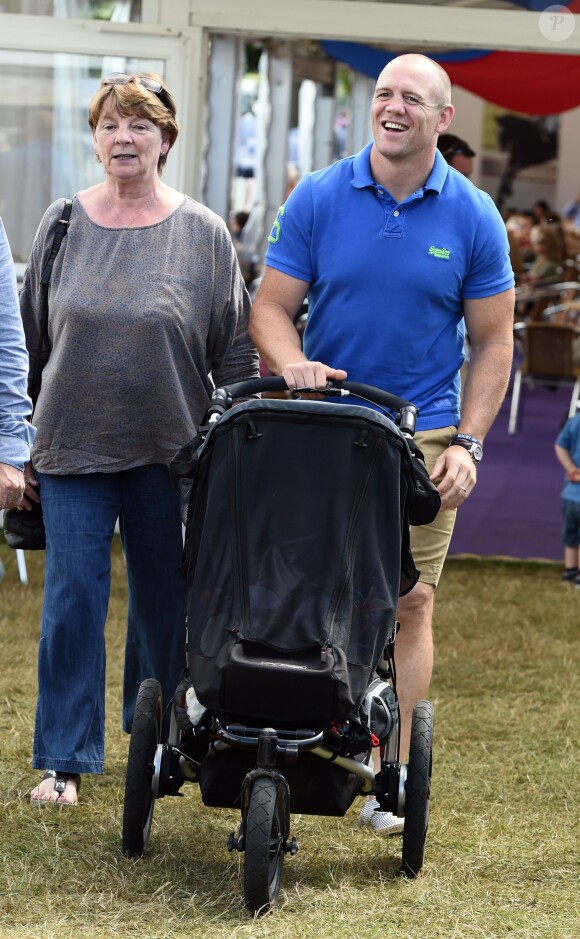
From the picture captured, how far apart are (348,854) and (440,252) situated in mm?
1541

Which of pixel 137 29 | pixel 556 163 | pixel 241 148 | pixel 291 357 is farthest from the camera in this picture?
pixel 556 163

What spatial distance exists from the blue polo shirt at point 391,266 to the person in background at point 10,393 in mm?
901

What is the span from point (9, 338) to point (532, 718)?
2.72 m

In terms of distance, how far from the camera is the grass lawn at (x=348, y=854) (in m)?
3.17

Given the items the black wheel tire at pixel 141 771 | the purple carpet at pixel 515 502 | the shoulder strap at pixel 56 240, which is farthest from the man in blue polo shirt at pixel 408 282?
the purple carpet at pixel 515 502

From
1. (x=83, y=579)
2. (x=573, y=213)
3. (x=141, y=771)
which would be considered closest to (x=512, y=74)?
(x=83, y=579)

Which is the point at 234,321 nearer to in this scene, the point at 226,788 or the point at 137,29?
the point at 226,788

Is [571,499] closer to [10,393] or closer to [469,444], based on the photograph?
[469,444]

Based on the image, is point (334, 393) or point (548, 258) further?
point (548, 258)

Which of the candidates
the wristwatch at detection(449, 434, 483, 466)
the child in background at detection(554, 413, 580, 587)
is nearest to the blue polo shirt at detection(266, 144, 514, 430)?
the wristwatch at detection(449, 434, 483, 466)

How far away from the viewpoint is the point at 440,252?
12.3 ft

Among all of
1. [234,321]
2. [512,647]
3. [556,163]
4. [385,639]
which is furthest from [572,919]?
[556,163]

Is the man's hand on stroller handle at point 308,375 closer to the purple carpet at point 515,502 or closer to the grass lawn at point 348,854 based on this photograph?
the grass lawn at point 348,854

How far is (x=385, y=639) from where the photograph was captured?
10.6ft
